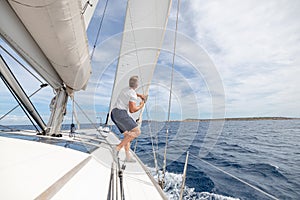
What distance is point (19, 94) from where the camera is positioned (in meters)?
1.42

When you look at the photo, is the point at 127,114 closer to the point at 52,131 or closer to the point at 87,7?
the point at 52,131

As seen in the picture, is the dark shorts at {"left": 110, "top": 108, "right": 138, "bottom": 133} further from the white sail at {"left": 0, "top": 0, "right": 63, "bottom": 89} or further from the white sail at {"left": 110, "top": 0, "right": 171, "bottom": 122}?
the white sail at {"left": 110, "top": 0, "right": 171, "bottom": 122}

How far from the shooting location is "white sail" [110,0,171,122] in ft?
10.7

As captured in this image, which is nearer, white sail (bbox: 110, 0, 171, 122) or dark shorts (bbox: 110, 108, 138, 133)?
dark shorts (bbox: 110, 108, 138, 133)

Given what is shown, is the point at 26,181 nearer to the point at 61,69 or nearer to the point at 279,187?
the point at 61,69

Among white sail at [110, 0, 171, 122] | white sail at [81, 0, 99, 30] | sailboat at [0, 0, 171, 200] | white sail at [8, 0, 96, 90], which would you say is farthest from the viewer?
white sail at [110, 0, 171, 122]

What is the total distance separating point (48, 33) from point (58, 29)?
9cm

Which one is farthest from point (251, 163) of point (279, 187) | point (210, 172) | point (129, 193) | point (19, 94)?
point (19, 94)

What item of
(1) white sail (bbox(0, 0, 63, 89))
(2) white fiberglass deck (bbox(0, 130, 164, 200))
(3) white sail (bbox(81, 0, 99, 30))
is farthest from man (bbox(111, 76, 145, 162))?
(3) white sail (bbox(81, 0, 99, 30))

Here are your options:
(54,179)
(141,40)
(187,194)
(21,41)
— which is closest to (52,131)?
(21,41)

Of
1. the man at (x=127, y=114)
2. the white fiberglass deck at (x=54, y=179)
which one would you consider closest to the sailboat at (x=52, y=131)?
the white fiberglass deck at (x=54, y=179)

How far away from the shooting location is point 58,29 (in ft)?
3.61

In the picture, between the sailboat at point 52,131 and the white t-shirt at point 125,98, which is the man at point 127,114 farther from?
the sailboat at point 52,131

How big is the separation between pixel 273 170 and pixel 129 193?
3420 millimetres
